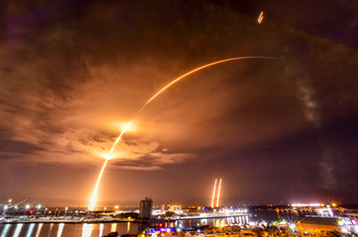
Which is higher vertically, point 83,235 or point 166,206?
point 166,206

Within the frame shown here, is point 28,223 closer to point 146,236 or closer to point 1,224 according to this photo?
point 1,224

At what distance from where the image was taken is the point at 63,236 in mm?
46375

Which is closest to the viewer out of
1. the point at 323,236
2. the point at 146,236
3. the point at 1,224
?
the point at 323,236

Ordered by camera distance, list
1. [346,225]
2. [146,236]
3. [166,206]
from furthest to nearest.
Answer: [166,206] < [146,236] < [346,225]

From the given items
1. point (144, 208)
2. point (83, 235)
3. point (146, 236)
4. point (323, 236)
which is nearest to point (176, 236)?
point (146, 236)

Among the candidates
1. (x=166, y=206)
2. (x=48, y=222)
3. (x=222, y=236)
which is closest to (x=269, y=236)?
(x=222, y=236)

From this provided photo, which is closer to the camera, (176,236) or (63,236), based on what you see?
(176,236)

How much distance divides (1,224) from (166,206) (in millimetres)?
103512

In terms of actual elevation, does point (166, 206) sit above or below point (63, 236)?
above

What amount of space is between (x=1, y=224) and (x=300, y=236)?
310ft

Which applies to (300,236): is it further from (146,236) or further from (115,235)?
(115,235)

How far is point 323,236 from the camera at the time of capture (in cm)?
2564

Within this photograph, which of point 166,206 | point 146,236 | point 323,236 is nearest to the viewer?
point 323,236

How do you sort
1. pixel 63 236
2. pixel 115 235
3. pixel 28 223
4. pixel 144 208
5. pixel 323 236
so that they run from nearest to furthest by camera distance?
pixel 323 236
pixel 115 235
pixel 63 236
pixel 28 223
pixel 144 208
